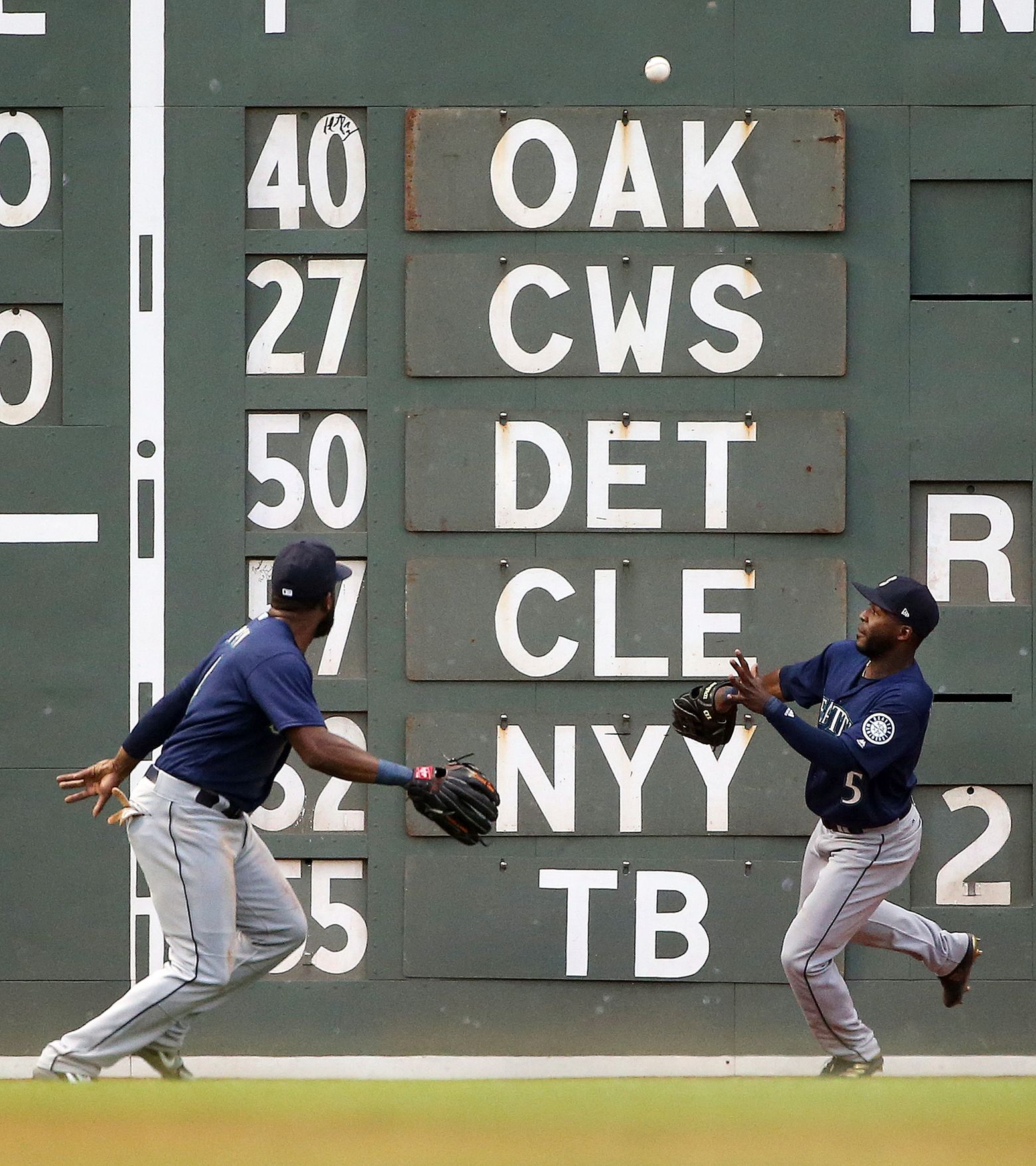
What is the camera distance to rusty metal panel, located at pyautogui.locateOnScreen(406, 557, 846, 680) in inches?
218

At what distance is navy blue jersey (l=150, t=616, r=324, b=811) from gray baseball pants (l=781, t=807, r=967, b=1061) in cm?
184

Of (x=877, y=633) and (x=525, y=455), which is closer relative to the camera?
(x=877, y=633)

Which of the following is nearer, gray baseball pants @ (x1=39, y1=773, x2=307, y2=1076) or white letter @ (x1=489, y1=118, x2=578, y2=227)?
gray baseball pants @ (x1=39, y1=773, x2=307, y2=1076)

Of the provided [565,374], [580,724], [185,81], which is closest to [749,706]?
[580,724]

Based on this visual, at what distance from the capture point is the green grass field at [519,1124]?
308 centimetres

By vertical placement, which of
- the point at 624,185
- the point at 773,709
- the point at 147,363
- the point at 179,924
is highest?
the point at 624,185

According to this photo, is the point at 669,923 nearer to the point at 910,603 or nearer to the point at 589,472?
the point at 910,603

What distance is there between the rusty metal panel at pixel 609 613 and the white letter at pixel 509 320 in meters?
0.75

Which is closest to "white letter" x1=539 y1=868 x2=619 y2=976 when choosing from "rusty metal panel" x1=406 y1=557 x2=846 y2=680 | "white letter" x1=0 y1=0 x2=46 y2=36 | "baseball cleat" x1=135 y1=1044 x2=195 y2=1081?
"rusty metal panel" x1=406 y1=557 x2=846 y2=680

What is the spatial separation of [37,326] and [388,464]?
142 centimetres

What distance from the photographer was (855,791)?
4.86 meters

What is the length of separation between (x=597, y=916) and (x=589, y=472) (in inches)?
65.2

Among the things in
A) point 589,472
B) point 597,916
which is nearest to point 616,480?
point 589,472
